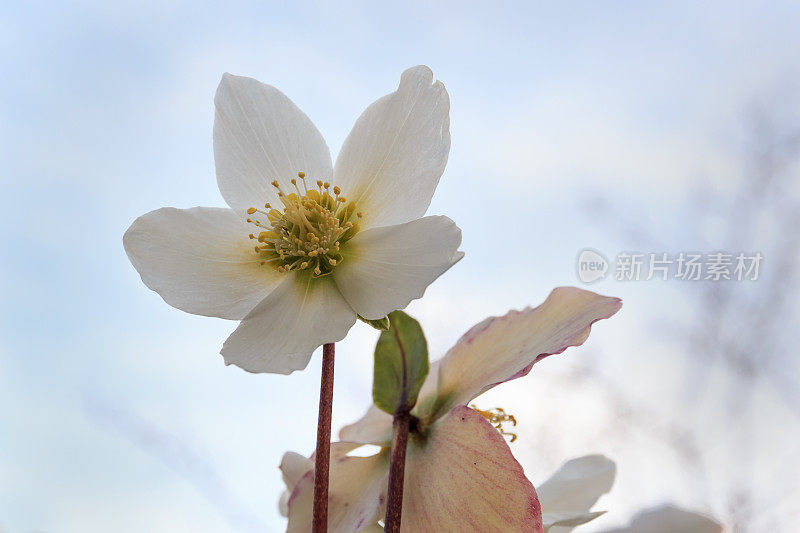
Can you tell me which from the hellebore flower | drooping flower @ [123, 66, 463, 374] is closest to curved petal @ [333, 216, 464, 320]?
drooping flower @ [123, 66, 463, 374]

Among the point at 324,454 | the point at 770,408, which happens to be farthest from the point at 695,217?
the point at 324,454

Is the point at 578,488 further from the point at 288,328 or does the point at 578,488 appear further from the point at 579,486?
the point at 288,328

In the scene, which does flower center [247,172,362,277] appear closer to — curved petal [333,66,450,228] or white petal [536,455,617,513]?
curved petal [333,66,450,228]

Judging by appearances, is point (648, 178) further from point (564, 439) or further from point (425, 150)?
point (425, 150)

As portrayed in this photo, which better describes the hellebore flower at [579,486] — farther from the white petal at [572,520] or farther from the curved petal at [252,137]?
the curved petal at [252,137]

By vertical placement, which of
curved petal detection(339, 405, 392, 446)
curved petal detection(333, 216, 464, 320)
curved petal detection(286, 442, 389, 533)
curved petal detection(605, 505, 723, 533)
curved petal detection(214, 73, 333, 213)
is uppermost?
curved petal detection(214, 73, 333, 213)

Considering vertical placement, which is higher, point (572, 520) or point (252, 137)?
point (252, 137)

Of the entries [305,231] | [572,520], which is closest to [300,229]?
[305,231]
